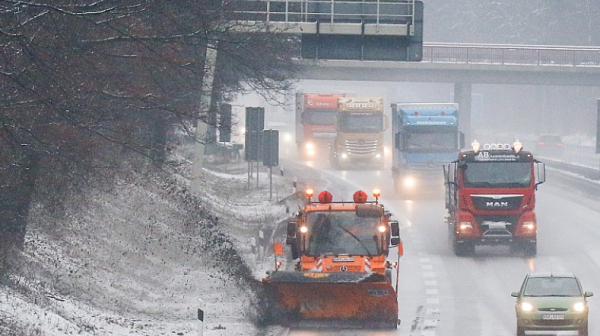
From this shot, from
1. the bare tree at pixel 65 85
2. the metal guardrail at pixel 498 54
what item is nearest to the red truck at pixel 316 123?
the metal guardrail at pixel 498 54

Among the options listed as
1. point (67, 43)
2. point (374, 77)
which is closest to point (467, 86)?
point (374, 77)

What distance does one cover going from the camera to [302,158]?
66.2 meters

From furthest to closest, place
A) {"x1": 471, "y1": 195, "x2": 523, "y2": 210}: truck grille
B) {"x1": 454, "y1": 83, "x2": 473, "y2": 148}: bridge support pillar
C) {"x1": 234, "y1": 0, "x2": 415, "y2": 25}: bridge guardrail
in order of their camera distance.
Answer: {"x1": 454, "y1": 83, "x2": 473, "y2": 148}: bridge support pillar
{"x1": 234, "y1": 0, "x2": 415, "y2": 25}: bridge guardrail
{"x1": 471, "y1": 195, "x2": 523, "y2": 210}: truck grille

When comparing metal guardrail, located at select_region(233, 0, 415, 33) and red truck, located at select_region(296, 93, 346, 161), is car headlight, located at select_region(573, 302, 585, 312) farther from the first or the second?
red truck, located at select_region(296, 93, 346, 161)

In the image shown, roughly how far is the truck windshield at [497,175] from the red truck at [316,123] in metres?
32.6

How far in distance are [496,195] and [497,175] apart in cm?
49

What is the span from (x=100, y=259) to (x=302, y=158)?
4495 cm

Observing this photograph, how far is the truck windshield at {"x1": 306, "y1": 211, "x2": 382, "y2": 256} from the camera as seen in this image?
1977cm

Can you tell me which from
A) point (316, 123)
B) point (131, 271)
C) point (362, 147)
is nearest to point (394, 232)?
point (131, 271)

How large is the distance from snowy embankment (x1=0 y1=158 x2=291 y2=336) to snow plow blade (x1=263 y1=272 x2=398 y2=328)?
651 mm

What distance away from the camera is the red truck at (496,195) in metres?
Answer: 28.4

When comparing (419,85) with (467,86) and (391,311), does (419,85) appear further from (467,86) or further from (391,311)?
(391,311)

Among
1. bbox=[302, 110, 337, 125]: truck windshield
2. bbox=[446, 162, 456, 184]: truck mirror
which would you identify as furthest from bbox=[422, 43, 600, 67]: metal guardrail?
bbox=[446, 162, 456, 184]: truck mirror

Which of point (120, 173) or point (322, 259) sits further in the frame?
point (120, 173)
